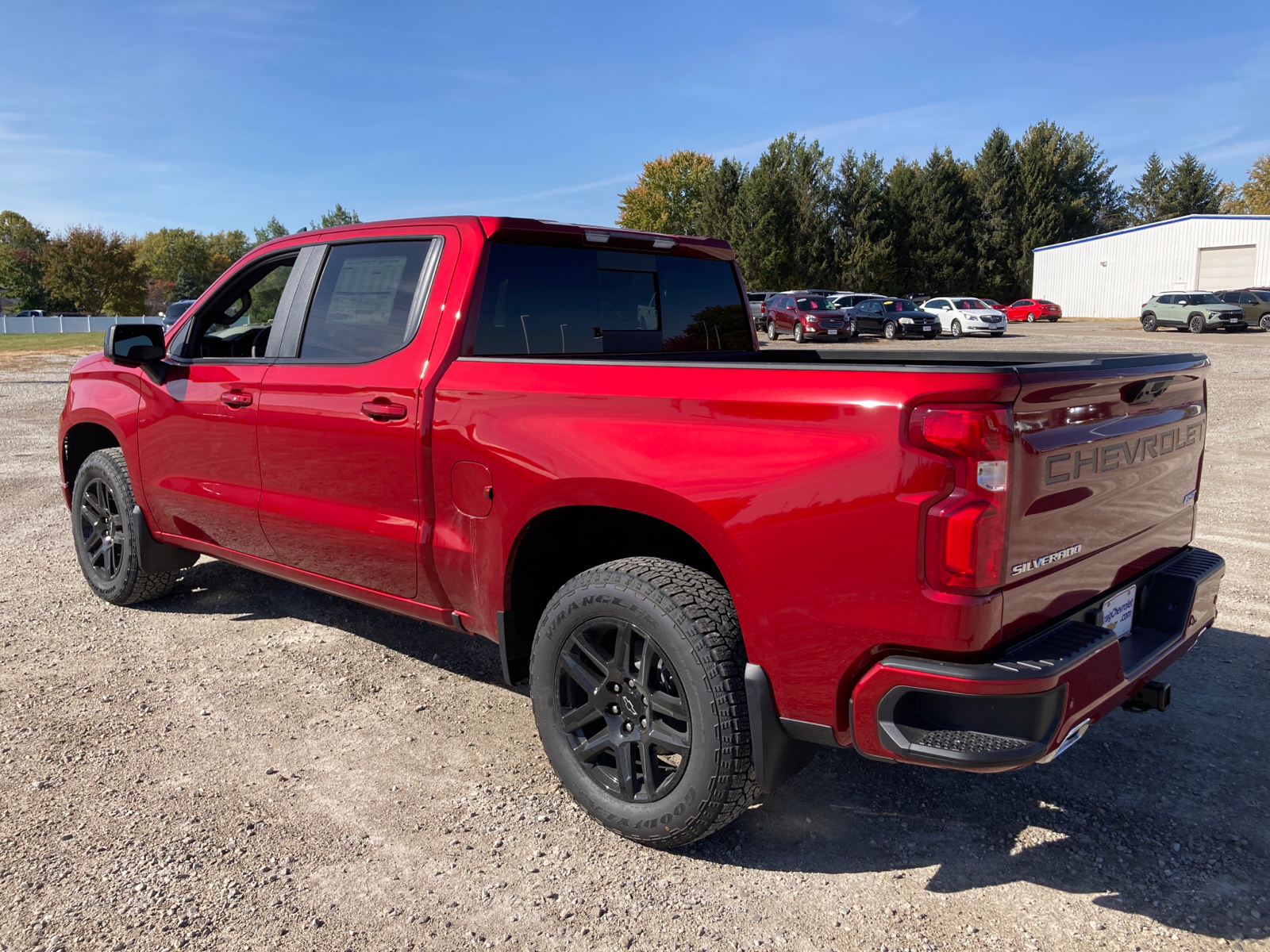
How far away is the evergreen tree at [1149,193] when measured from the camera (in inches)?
3100

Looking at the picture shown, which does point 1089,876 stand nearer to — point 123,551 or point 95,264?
point 123,551

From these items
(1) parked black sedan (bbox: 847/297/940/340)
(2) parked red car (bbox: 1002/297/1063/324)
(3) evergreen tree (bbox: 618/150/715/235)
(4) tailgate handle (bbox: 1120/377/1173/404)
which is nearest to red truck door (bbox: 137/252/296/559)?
(4) tailgate handle (bbox: 1120/377/1173/404)

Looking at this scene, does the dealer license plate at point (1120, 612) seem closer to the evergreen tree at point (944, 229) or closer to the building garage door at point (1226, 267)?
the building garage door at point (1226, 267)

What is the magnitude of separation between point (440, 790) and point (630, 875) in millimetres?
824

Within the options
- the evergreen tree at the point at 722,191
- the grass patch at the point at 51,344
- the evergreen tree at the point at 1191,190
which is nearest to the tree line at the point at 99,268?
the grass patch at the point at 51,344

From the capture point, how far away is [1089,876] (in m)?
2.73

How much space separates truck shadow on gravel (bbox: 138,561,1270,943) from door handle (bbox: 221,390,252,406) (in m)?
2.61

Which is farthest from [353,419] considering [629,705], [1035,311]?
[1035,311]

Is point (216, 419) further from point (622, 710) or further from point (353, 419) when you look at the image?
point (622, 710)

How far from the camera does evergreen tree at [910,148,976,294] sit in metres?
60.7

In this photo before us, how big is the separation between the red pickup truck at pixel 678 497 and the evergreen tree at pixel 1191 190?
8003cm

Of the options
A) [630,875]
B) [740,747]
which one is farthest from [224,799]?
[740,747]

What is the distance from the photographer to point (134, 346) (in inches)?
174

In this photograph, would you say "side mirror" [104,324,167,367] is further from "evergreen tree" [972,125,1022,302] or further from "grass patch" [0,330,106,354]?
"evergreen tree" [972,125,1022,302]
